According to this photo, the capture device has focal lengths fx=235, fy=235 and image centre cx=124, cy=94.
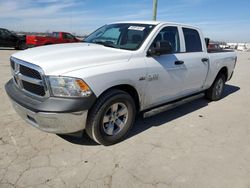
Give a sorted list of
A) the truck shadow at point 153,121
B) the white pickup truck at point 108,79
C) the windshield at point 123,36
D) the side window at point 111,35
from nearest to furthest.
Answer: the white pickup truck at point 108,79 < the truck shadow at point 153,121 < the windshield at point 123,36 < the side window at point 111,35

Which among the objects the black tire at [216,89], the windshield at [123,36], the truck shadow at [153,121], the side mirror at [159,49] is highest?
A: the windshield at [123,36]

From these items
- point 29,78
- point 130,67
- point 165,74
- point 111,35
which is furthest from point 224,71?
point 29,78

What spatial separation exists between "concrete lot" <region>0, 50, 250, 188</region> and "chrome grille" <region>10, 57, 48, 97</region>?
857mm

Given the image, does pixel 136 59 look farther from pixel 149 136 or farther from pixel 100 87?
pixel 149 136

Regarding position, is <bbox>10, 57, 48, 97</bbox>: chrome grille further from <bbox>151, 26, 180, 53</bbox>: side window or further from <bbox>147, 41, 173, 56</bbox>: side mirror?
<bbox>151, 26, 180, 53</bbox>: side window

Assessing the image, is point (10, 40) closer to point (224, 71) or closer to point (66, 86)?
point (224, 71)

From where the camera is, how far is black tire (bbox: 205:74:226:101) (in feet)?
20.1

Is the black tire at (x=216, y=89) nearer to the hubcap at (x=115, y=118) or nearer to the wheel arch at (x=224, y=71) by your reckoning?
the wheel arch at (x=224, y=71)

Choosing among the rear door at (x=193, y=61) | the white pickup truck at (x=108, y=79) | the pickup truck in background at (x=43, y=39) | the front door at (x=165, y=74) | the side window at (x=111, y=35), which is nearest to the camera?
the white pickup truck at (x=108, y=79)

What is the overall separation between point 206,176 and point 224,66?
398 centimetres

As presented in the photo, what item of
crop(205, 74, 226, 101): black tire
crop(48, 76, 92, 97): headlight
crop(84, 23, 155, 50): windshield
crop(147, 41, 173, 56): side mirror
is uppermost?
crop(84, 23, 155, 50): windshield

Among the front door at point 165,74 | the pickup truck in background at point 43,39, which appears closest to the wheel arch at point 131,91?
the front door at point 165,74

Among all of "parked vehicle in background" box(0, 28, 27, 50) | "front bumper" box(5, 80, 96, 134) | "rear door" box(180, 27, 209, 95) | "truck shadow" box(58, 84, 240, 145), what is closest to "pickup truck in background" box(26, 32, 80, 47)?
"parked vehicle in background" box(0, 28, 27, 50)

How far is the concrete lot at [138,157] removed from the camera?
2.81 m
